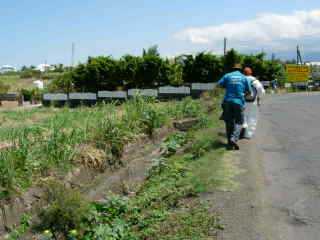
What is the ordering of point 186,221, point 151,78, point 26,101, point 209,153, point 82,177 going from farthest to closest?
point 26,101
point 151,78
point 209,153
point 82,177
point 186,221

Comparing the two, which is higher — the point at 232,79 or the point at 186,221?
the point at 232,79

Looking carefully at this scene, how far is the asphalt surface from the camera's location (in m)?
6.02

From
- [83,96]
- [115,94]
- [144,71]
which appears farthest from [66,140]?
[144,71]

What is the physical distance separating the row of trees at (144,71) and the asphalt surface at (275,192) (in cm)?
2413

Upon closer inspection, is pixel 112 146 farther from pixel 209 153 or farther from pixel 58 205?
pixel 58 205

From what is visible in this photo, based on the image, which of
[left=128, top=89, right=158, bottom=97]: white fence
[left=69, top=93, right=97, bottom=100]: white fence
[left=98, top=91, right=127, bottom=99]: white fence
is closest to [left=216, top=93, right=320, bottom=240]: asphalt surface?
[left=128, top=89, right=158, bottom=97]: white fence

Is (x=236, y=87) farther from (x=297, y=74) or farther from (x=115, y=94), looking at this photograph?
(x=297, y=74)

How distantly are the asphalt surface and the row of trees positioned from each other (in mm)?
24135

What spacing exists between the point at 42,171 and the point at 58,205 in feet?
5.94

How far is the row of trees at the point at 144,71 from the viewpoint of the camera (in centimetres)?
3675

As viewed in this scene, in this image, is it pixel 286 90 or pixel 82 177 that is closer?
pixel 82 177

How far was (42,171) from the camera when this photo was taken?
824 cm

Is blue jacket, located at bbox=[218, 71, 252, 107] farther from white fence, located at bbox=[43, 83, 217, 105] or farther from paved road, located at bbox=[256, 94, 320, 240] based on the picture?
white fence, located at bbox=[43, 83, 217, 105]

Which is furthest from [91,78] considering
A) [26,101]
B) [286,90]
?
[286,90]
